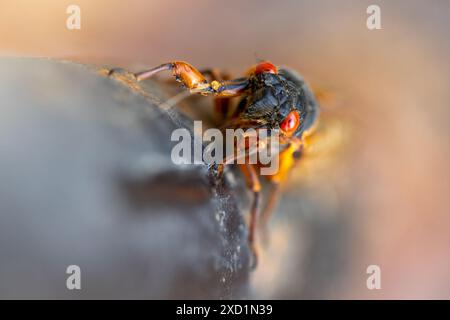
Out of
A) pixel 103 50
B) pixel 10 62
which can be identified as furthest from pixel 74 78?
pixel 103 50

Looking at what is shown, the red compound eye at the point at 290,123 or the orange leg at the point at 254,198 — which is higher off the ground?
the red compound eye at the point at 290,123

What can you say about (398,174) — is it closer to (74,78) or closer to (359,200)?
(359,200)

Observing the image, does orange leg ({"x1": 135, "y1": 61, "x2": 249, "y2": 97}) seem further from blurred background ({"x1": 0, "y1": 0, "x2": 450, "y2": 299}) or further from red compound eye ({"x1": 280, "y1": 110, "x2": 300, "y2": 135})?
blurred background ({"x1": 0, "y1": 0, "x2": 450, "y2": 299})

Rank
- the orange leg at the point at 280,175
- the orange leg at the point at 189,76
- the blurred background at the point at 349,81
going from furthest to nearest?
the blurred background at the point at 349,81 → the orange leg at the point at 280,175 → the orange leg at the point at 189,76

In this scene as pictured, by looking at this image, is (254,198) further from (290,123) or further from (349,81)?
(349,81)

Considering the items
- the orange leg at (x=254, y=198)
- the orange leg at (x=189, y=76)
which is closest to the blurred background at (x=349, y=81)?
the orange leg at (x=254, y=198)

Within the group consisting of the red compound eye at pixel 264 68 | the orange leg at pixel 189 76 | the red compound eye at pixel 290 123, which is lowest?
the red compound eye at pixel 290 123

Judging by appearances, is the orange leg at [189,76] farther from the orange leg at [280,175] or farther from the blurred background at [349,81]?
the blurred background at [349,81]
